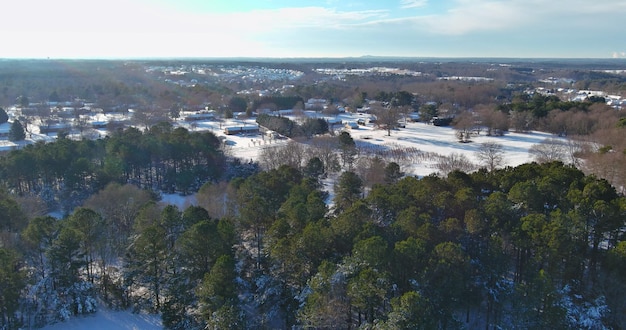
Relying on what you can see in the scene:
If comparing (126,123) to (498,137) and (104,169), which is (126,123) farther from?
(498,137)

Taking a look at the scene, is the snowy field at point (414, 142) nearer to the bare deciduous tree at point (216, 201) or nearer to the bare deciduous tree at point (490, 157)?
the bare deciduous tree at point (490, 157)

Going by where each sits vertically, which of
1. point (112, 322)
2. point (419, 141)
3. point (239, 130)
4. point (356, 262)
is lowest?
point (112, 322)

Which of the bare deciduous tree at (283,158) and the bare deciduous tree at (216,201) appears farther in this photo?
the bare deciduous tree at (283,158)

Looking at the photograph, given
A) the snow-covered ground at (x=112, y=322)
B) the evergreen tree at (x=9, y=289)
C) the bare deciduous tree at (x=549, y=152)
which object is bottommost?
the snow-covered ground at (x=112, y=322)

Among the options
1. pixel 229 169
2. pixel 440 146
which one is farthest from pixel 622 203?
pixel 440 146

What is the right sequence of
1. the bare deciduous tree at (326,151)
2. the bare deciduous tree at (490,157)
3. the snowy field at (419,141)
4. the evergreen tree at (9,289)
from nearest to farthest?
1. the evergreen tree at (9,289)
2. the bare deciduous tree at (490,157)
3. the bare deciduous tree at (326,151)
4. the snowy field at (419,141)

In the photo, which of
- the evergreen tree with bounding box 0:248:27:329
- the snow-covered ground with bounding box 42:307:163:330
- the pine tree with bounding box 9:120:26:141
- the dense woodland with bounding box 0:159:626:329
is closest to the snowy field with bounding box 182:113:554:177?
the dense woodland with bounding box 0:159:626:329

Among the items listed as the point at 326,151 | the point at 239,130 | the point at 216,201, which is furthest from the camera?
the point at 239,130

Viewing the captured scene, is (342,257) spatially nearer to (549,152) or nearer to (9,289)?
(9,289)

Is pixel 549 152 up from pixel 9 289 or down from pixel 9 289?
up

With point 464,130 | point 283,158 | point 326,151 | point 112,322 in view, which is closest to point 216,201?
point 112,322

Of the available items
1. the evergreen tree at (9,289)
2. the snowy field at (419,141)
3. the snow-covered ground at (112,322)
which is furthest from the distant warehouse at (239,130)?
the evergreen tree at (9,289)
